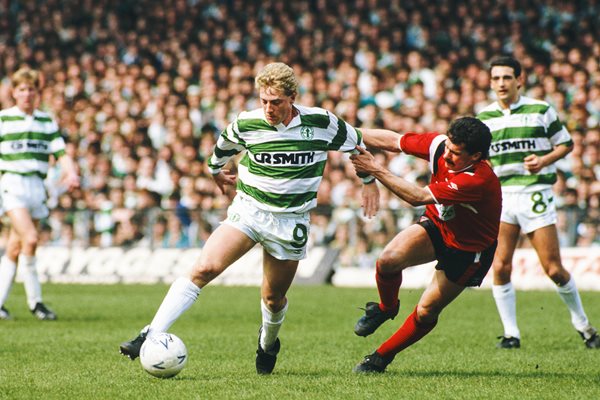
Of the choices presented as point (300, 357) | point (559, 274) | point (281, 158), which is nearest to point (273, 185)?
point (281, 158)

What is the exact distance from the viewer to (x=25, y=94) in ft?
37.9

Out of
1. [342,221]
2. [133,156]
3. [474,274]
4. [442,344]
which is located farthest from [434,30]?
[474,274]

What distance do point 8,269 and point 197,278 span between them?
5.60 m

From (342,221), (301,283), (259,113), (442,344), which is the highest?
(259,113)

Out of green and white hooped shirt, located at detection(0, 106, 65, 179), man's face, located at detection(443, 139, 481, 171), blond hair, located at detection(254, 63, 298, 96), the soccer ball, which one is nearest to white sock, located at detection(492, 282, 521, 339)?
man's face, located at detection(443, 139, 481, 171)

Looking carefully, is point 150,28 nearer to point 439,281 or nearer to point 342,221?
point 342,221

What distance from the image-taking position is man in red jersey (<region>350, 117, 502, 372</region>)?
23.9 ft

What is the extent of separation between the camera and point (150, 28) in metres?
25.3

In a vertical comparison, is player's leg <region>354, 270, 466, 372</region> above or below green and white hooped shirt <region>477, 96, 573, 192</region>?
below

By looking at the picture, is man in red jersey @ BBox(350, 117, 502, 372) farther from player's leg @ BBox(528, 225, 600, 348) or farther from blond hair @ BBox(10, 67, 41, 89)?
blond hair @ BBox(10, 67, 41, 89)

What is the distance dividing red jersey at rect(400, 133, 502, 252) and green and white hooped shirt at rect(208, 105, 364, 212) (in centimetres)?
70

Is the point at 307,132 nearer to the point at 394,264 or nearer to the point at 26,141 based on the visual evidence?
the point at 394,264

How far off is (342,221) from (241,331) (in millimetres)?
7632

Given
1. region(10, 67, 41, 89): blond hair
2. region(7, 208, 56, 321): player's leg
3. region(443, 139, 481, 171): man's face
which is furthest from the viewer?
region(7, 208, 56, 321): player's leg
